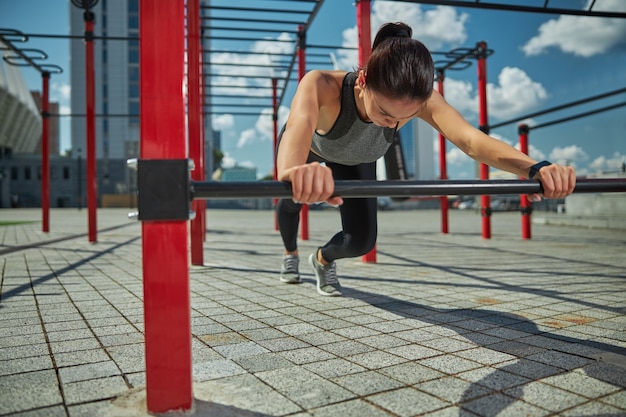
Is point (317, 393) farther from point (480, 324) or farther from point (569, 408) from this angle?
point (480, 324)

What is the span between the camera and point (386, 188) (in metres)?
1.35

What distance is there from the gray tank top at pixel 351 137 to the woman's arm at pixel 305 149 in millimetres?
124

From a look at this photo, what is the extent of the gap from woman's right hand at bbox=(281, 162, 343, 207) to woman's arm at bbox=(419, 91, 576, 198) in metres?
0.74

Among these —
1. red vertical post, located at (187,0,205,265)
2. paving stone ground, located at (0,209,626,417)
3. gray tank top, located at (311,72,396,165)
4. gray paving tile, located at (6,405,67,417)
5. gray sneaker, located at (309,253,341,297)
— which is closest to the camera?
gray paving tile, located at (6,405,67,417)

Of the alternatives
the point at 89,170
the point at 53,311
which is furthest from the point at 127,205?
the point at 53,311

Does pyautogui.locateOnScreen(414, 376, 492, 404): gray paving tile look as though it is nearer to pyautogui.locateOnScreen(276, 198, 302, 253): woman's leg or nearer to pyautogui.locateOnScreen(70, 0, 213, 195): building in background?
pyautogui.locateOnScreen(276, 198, 302, 253): woman's leg

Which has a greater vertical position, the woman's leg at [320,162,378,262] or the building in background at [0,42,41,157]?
the building in background at [0,42,41,157]

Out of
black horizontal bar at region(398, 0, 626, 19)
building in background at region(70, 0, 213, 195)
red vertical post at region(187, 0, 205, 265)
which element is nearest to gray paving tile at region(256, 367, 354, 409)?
A: red vertical post at region(187, 0, 205, 265)

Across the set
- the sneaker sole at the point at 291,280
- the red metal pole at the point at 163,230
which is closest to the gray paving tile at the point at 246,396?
the red metal pole at the point at 163,230

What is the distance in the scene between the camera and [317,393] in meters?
1.48

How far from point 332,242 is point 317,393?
153 centimetres

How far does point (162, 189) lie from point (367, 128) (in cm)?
108

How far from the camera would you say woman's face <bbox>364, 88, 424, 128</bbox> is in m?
1.55

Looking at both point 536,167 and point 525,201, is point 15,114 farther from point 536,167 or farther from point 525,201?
point 536,167
